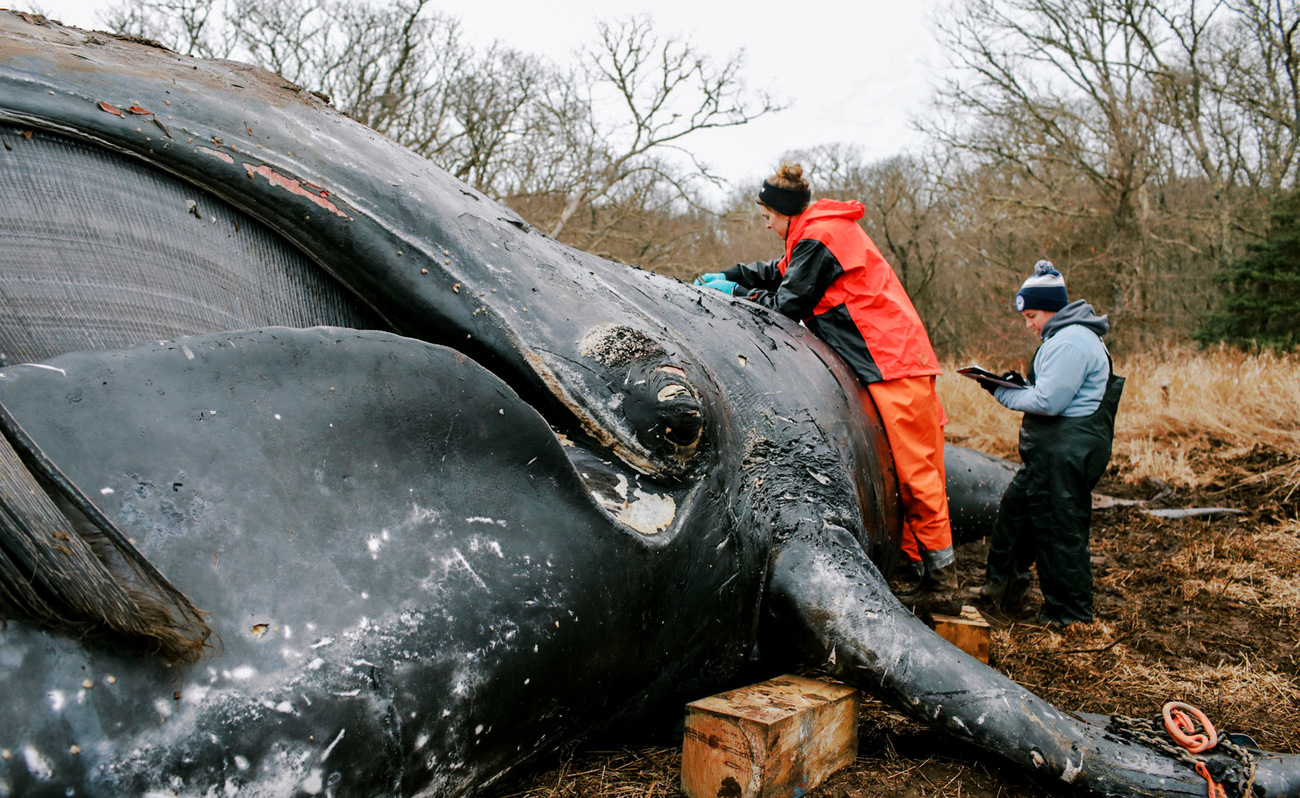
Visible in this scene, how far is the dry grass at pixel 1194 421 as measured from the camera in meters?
7.87

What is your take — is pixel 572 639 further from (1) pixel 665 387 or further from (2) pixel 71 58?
(2) pixel 71 58

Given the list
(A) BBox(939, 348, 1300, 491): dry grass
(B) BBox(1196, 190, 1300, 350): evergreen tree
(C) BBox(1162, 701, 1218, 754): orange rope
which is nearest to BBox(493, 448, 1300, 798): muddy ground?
(C) BBox(1162, 701, 1218, 754): orange rope

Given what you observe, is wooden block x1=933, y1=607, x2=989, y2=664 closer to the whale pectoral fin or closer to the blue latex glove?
the whale pectoral fin

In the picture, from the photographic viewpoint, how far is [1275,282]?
19875 mm

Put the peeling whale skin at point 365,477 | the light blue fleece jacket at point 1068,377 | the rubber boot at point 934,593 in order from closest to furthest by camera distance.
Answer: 1. the peeling whale skin at point 365,477
2. the rubber boot at point 934,593
3. the light blue fleece jacket at point 1068,377

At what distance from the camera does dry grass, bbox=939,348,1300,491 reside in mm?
7871

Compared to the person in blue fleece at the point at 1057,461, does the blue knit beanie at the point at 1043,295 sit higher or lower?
higher

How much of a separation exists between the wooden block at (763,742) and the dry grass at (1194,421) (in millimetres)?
6017

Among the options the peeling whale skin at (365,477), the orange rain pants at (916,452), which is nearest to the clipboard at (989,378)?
the orange rain pants at (916,452)

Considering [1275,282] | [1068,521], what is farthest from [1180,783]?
[1275,282]

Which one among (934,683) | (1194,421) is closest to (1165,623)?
(934,683)

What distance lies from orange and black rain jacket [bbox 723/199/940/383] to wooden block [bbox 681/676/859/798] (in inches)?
71.2

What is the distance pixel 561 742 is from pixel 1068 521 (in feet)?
11.1

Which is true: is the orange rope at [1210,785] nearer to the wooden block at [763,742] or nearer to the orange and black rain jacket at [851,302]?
the wooden block at [763,742]
